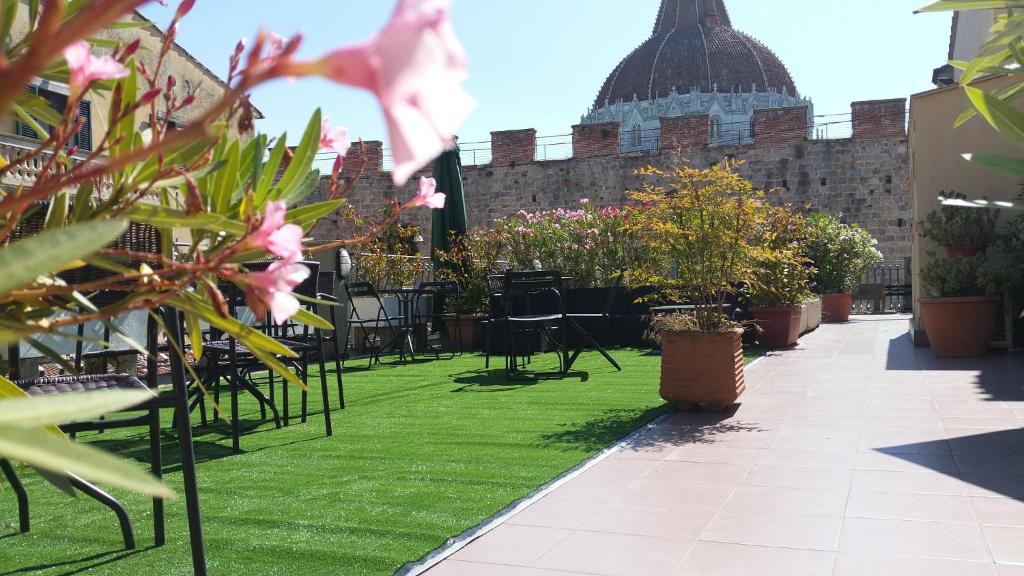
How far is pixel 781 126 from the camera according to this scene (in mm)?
16656

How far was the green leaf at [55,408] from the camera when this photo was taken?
0.40m

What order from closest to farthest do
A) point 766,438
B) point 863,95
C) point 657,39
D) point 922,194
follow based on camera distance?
point 766,438
point 922,194
point 863,95
point 657,39

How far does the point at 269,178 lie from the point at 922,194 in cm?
823

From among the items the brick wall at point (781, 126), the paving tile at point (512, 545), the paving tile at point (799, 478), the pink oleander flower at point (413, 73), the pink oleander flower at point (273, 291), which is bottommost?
the paving tile at point (799, 478)

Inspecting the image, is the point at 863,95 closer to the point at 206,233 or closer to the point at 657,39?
the point at 206,233

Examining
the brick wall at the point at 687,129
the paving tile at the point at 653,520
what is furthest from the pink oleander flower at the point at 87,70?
the brick wall at the point at 687,129

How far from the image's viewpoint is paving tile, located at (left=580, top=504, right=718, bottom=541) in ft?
8.24

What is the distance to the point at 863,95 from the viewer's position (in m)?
16.1

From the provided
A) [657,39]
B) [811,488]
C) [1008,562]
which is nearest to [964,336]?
[811,488]

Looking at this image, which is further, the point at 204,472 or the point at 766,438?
the point at 766,438

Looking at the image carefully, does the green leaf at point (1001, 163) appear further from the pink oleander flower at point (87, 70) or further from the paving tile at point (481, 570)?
the paving tile at point (481, 570)

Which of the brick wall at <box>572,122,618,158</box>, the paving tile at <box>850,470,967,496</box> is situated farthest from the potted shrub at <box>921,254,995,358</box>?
the brick wall at <box>572,122,618,158</box>

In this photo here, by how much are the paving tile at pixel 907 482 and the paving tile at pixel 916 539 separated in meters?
0.39

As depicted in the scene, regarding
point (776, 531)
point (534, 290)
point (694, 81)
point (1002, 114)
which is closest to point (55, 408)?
point (1002, 114)
